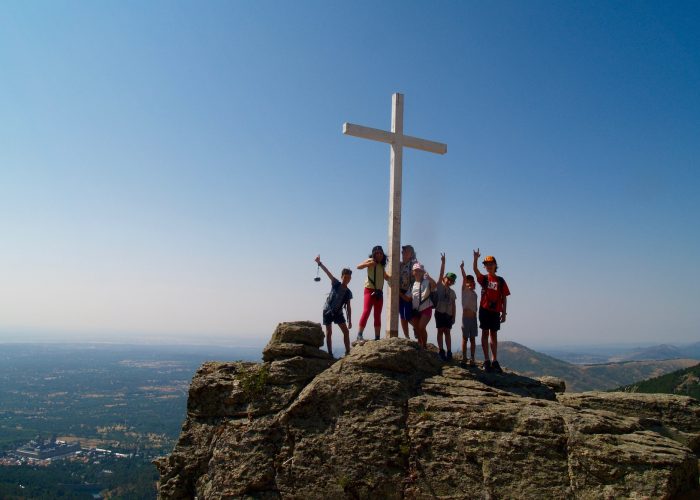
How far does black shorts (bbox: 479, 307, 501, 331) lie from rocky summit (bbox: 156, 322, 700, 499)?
46.7 inches

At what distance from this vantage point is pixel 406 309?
12.4m

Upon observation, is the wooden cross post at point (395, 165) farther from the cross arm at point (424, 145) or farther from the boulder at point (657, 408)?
the boulder at point (657, 408)

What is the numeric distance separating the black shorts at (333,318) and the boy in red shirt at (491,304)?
3.61 m

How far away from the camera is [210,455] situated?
961 cm

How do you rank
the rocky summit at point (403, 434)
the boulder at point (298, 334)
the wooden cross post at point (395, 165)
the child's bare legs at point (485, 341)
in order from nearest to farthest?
1. the rocky summit at point (403, 434)
2. the boulder at point (298, 334)
3. the child's bare legs at point (485, 341)
4. the wooden cross post at point (395, 165)

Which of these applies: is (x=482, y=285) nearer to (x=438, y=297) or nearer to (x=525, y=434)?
(x=438, y=297)

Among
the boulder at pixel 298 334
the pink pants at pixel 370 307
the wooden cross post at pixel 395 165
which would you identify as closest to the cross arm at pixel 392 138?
the wooden cross post at pixel 395 165

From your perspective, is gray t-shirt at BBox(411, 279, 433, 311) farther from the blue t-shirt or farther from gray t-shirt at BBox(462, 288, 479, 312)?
the blue t-shirt

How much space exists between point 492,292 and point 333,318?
13.6 feet

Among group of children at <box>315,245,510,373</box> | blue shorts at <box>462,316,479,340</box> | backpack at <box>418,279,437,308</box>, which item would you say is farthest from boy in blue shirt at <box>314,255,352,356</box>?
blue shorts at <box>462,316,479,340</box>

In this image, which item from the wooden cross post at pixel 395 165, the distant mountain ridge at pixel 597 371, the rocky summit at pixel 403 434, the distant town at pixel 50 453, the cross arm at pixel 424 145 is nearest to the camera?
the rocky summit at pixel 403 434

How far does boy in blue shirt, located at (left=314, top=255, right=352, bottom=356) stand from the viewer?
12.0 m

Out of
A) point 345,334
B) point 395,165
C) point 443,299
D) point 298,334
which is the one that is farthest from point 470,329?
point 395,165

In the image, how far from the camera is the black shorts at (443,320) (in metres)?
12.0
